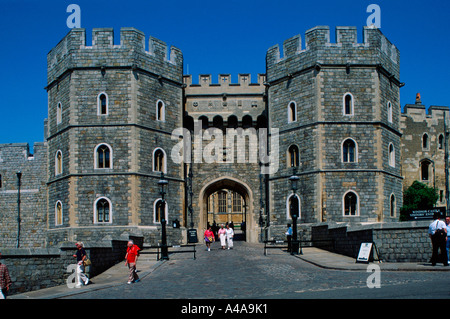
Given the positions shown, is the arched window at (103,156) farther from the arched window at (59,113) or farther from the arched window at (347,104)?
the arched window at (347,104)

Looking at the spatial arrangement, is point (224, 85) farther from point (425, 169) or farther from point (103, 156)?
point (425, 169)

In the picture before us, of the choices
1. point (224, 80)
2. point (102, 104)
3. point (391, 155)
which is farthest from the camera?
point (224, 80)

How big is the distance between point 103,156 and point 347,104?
1234 cm

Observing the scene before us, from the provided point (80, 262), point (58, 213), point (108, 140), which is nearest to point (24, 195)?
point (58, 213)

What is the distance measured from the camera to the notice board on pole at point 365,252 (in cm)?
1780

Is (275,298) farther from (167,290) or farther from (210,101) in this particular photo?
(210,101)

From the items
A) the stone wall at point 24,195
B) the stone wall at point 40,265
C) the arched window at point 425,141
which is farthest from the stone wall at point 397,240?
the stone wall at point 24,195

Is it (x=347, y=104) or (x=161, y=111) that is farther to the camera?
(x=161, y=111)

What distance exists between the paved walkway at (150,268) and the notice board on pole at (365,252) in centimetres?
26

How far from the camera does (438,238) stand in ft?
50.0

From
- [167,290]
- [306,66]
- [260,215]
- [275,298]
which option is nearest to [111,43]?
[306,66]

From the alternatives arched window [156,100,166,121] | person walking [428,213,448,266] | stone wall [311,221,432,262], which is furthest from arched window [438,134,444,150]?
person walking [428,213,448,266]

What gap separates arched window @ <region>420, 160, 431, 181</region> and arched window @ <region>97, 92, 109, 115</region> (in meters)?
20.6

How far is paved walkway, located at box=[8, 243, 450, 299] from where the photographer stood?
46.2 feet
